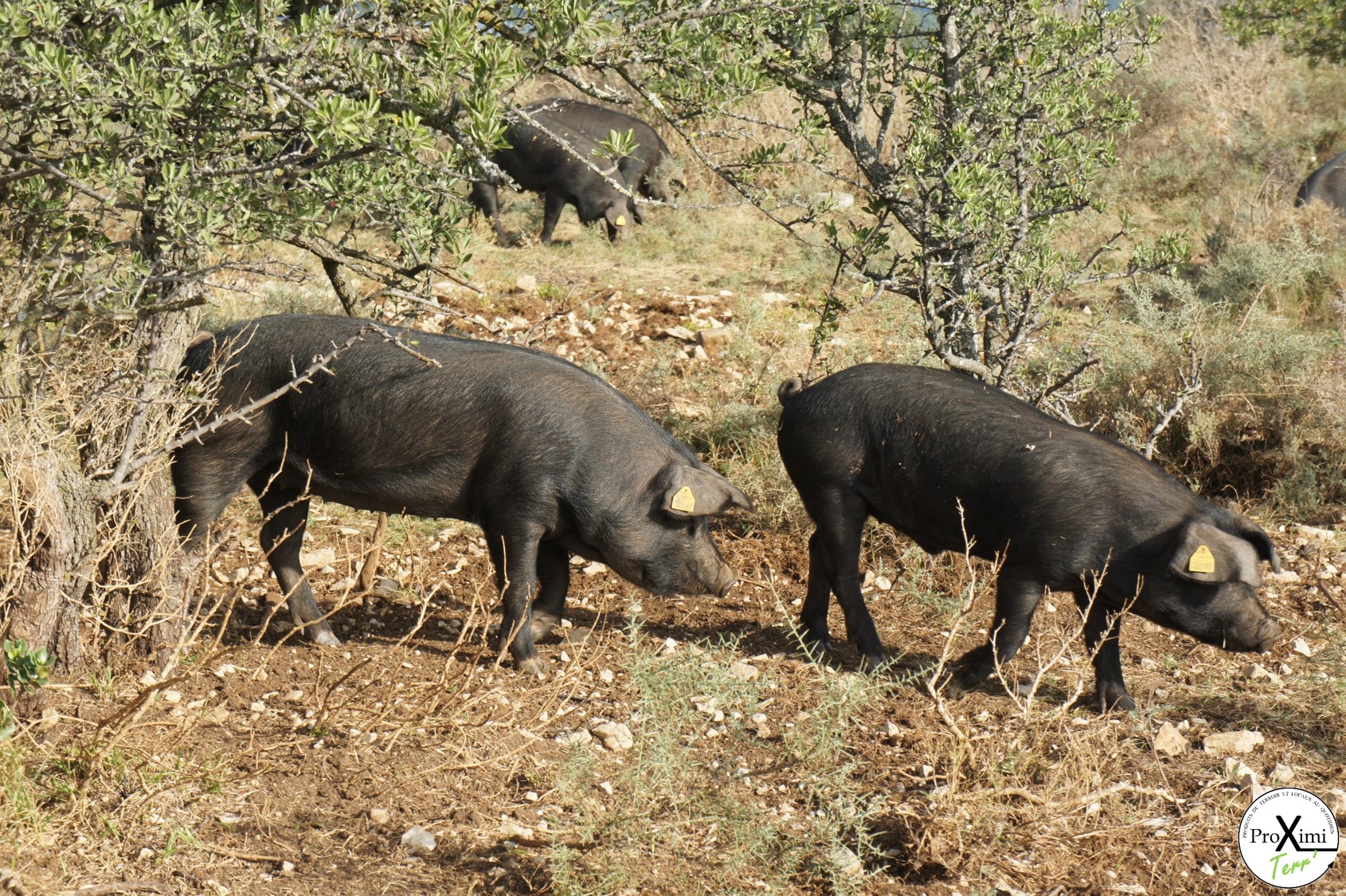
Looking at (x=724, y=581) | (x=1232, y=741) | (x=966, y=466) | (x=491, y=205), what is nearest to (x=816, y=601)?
(x=724, y=581)

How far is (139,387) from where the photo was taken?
16.1 ft

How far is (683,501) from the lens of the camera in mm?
5523

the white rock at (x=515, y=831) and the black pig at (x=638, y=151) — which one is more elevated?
the black pig at (x=638, y=151)

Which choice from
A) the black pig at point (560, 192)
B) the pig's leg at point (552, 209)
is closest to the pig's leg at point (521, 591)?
the black pig at point (560, 192)

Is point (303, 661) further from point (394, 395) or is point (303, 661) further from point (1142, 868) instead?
point (1142, 868)

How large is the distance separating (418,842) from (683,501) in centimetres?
197

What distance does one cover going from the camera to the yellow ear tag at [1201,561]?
Answer: 4914 mm

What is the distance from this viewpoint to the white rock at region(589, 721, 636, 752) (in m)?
4.87

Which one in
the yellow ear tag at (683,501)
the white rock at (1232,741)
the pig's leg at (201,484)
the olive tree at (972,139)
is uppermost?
the olive tree at (972,139)

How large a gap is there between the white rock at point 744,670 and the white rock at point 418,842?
5.50 ft

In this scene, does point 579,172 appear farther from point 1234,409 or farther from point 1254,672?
point 1254,672

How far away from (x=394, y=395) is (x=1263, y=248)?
7.87 m

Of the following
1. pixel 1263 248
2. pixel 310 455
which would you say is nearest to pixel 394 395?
pixel 310 455

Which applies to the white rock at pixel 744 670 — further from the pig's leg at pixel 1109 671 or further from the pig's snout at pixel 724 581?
the pig's leg at pixel 1109 671
